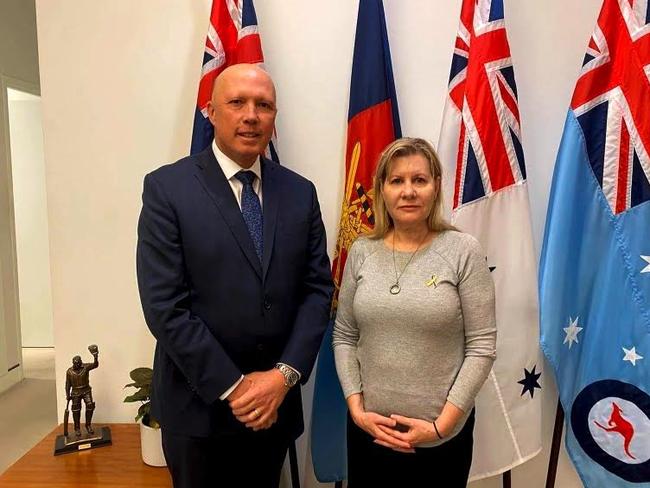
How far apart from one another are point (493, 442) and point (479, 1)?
148cm

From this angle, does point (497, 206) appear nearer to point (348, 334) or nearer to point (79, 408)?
point (348, 334)

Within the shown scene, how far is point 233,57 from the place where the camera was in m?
1.92

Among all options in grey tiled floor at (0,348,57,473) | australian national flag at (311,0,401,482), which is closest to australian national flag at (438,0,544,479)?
australian national flag at (311,0,401,482)

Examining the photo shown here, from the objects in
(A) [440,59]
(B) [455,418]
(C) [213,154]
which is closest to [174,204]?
(C) [213,154]

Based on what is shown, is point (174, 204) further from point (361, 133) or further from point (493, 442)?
point (493, 442)

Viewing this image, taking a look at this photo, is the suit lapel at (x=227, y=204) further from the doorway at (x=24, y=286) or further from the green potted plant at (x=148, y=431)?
the doorway at (x=24, y=286)

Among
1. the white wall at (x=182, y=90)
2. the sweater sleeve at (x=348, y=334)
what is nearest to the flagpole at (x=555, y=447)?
the white wall at (x=182, y=90)

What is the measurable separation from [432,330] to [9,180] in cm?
367

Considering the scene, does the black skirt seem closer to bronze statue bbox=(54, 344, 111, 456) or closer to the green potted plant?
the green potted plant

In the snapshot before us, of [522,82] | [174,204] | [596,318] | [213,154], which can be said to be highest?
[522,82]

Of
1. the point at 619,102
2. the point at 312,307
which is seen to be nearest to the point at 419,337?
the point at 312,307

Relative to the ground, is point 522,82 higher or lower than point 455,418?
higher

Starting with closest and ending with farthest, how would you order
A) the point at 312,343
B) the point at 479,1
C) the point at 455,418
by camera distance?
the point at 455,418 → the point at 312,343 → the point at 479,1

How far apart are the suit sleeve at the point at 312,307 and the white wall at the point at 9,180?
3223mm
